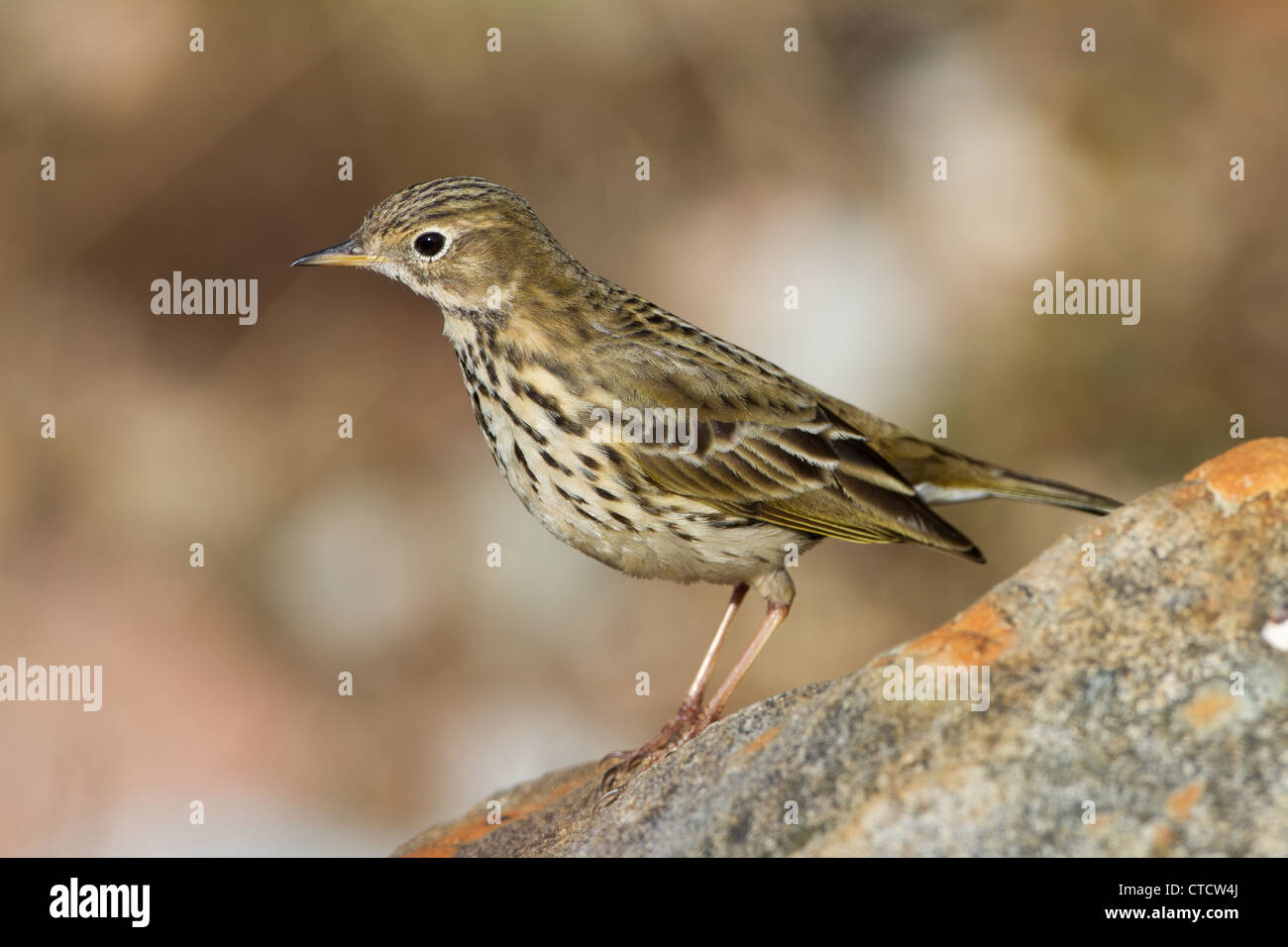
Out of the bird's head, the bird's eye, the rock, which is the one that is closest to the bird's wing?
the bird's head

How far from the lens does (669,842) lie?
4363 mm

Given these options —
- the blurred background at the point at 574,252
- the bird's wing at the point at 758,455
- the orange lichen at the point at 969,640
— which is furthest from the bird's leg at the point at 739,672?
the blurred background at the point at 574,252

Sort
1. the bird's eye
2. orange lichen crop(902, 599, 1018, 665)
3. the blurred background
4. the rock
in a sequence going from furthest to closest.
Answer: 1. the blurred background
2. the bird's eye
3. orange lichen crop(902, 599, 1018, 665)
4. the rock

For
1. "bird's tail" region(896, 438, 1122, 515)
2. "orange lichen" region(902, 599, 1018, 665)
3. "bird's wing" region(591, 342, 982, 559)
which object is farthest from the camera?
"bird's tail" region(896, 438, 1122, 515)

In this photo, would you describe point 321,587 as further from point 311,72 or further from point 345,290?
point 311,72

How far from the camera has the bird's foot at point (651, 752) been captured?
564cm

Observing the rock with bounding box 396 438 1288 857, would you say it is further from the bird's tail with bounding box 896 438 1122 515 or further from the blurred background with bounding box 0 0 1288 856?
the blurred background with bounding box 0 0 1288 856

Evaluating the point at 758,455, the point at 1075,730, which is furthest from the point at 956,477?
the point at 1075,730

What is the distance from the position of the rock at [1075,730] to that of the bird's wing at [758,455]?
4.62ft

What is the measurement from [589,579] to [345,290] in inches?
125

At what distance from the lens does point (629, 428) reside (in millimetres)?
5863

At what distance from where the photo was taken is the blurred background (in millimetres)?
9945

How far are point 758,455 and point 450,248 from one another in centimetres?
170
